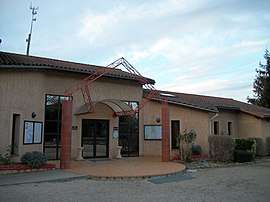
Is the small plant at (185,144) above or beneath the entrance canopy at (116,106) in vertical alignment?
beneath

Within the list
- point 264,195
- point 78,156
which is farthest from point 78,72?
point 264,195

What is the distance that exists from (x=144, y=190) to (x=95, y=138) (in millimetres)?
A: 8739

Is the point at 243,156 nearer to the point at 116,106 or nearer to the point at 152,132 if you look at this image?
the point at 152,132

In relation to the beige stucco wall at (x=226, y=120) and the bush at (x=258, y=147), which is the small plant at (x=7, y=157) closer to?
the beige stucco wall at (x=226, y=120)

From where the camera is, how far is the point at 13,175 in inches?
435

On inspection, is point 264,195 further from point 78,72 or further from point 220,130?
point 220,130

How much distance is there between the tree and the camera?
34950 mm

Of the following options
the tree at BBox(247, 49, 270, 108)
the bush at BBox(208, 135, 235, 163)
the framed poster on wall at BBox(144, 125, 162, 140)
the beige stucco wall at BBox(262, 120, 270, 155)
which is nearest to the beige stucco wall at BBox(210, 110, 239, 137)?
the beige stucco wall at BBox(262, 120, 270, 155)

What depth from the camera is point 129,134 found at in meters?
18.8

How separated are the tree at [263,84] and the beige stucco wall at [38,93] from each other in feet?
71.8

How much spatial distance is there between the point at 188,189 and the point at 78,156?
852cm

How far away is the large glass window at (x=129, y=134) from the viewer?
1852 centimetres

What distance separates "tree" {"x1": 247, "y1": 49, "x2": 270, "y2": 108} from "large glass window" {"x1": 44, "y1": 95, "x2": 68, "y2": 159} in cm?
2746

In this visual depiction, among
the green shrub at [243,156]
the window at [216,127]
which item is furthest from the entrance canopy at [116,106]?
the window at [216,127]
